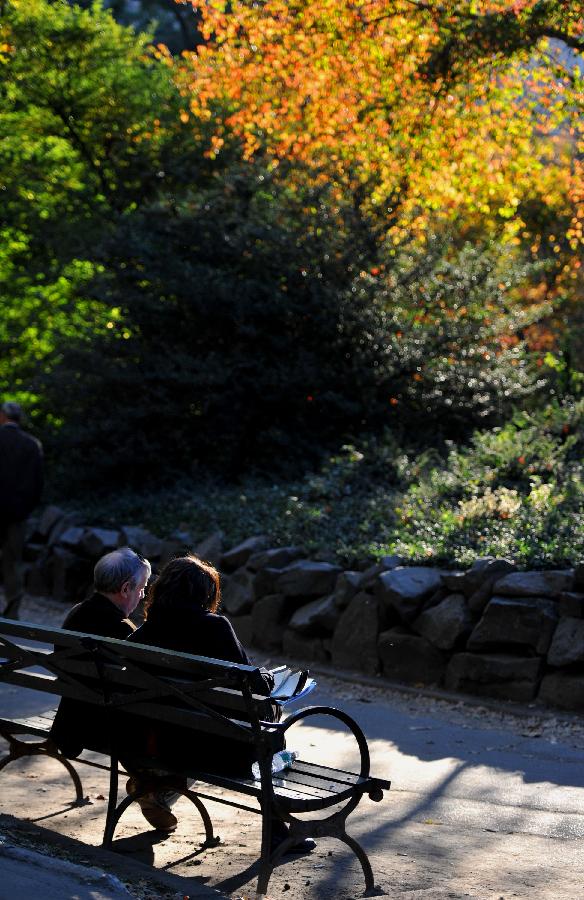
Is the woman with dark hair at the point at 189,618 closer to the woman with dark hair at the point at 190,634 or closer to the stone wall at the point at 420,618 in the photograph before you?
the woman with dark hair at the point at 190,634

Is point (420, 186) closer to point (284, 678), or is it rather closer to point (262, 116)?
point (262, 116)

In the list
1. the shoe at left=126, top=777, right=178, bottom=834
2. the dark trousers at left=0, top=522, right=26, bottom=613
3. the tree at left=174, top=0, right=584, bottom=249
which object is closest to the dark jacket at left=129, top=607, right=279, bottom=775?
the shoe at left=126, top=777, right=178, bottom=834

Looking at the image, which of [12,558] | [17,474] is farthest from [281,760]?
[12,558]

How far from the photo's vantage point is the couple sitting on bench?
4.79 meters

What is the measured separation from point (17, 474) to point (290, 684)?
246 inches

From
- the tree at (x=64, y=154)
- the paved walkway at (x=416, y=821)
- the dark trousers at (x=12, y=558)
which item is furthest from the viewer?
the tree at (x=64, y=154)

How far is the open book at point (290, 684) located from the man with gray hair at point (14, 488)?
6185mm

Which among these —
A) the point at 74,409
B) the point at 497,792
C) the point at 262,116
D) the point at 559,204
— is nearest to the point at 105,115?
the point at 262,116

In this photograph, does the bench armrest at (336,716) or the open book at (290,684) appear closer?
the bench armrest at (336,716)

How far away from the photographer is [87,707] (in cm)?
525

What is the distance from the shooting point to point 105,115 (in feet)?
63.3

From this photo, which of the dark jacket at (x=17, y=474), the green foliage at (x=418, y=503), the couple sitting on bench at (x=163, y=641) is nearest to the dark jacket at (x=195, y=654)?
the couple sitting on bench at (x=163, y=641)

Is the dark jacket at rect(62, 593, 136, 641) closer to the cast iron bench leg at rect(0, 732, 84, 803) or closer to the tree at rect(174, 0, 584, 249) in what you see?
the cast iron bench leg at rect(0, 732, 84, 803)

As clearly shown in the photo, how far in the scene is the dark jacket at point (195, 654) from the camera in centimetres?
473
